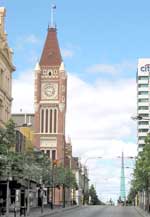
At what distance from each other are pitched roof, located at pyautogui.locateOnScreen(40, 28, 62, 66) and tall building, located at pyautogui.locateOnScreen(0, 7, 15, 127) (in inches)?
3863

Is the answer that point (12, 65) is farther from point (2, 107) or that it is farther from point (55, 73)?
point (55, 73)

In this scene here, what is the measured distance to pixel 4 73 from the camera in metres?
79.9

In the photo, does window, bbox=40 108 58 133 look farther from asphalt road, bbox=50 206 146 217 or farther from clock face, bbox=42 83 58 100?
asphalt road, bbox=50 206 146 217

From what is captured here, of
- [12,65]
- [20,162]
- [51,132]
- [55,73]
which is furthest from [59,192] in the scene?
[20,162]

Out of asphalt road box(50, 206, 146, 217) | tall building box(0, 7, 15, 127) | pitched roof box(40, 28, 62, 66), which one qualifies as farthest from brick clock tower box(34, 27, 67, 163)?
→ tall building box(0, 7, 15, 127)

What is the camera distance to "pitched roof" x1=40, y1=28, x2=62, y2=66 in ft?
601

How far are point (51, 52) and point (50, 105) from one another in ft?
54.4

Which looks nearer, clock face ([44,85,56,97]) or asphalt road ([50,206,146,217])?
asphalt road ([50,206,146,217])

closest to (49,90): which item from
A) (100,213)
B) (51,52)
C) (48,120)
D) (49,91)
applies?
(49,91)

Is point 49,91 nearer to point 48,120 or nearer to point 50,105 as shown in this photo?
point 50,105

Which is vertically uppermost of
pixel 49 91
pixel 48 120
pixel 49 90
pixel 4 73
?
pixel 49 90

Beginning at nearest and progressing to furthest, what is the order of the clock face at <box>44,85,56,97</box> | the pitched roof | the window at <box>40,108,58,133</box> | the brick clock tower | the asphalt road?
the asphalt road
the brick clock tower
the window at <box>40,108,58,133</box>
the clock face at <box>44,85,56,97</box>
the pitched roof

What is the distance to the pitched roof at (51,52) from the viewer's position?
18325 cm

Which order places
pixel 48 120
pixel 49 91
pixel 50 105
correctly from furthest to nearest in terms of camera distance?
pixel 49 91 < pixel 50 105 < pixel 48 120
